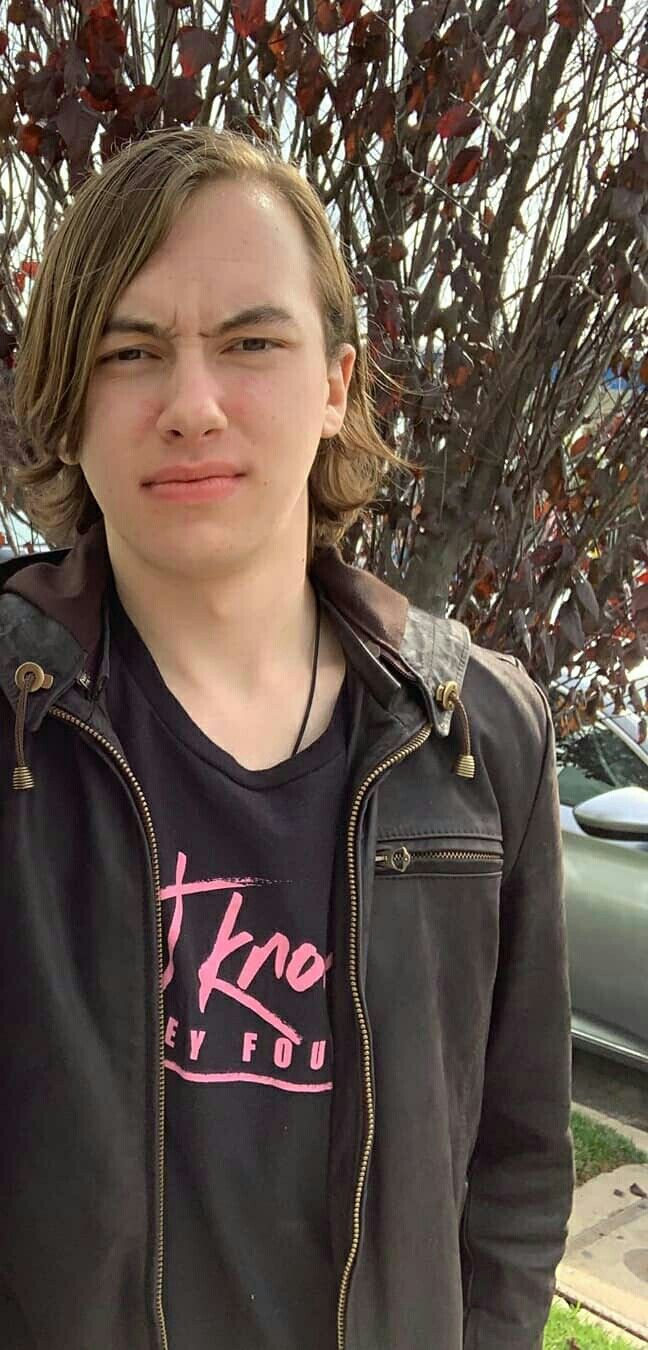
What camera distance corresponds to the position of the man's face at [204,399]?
126cm

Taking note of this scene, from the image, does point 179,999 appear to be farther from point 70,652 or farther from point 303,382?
point 303,382

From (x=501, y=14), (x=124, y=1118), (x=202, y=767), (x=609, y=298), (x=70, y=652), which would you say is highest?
(x=501, y=14)

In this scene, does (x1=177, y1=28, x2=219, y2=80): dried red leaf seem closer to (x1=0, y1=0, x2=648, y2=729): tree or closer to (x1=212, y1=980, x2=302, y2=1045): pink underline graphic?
(x1=0, y1=0, x2=648, y2=729): tree

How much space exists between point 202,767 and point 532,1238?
85 cm

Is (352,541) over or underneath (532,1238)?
over

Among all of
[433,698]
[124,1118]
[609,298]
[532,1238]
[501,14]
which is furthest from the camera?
[609,298]

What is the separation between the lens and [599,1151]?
143 inches

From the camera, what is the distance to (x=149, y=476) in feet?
4.15

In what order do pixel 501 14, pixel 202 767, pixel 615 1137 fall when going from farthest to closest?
1. pixel 615 1137
2. pixel 501 14
3. pixel 202 767

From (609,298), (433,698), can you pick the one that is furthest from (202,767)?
(609,298)

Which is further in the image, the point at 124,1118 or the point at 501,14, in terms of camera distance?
the point at 501,14

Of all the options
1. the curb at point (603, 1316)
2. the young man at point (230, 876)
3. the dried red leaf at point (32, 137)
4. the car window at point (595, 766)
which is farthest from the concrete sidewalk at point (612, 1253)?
the dried red leaf at point (32, 137)

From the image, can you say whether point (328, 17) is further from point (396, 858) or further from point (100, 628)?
point (396, 858)

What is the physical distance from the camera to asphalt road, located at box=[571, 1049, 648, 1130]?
4.05m
